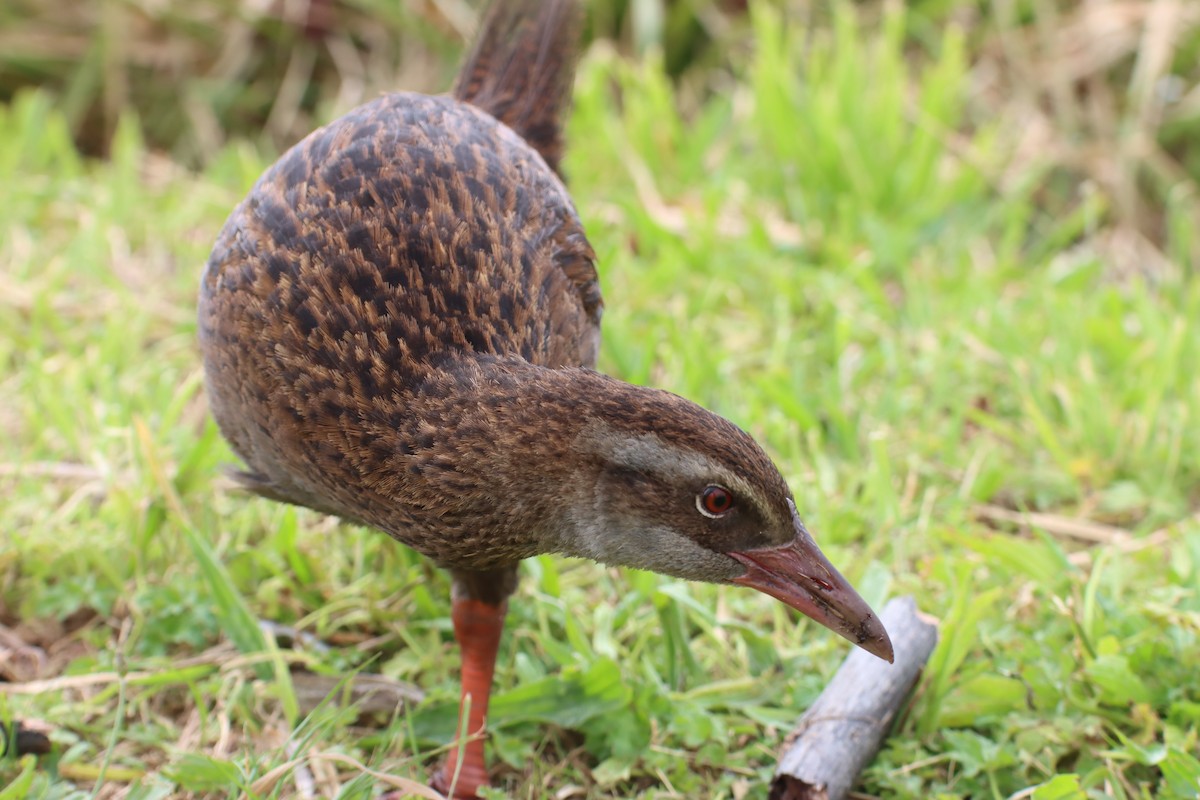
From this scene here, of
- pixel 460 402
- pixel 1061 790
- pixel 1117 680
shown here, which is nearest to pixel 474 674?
pixel 460 402

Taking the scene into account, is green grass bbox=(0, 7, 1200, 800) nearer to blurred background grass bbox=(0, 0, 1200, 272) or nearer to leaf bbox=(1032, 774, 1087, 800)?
leaf bbox=(1032, 774, 1087, 800)

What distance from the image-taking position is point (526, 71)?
11.6 ft

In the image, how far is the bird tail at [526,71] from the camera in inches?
138

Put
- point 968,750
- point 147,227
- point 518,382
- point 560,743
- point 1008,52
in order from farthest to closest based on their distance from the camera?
point 1008,52 → point 147,227 → point 560,743 → point 968,750 → point 518,382

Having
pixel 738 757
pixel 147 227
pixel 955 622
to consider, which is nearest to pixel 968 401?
pixel 955 622

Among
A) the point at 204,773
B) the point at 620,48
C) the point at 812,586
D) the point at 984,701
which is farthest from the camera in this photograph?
the point at 620,48

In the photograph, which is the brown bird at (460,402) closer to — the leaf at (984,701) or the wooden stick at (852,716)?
the wooden stick at (852,716)

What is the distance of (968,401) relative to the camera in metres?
4.07

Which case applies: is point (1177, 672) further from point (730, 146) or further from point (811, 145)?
point (730, 146)

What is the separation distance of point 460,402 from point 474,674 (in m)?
0.74

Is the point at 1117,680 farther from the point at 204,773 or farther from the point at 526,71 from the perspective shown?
the point at 526,71

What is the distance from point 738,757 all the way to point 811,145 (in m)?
2.96

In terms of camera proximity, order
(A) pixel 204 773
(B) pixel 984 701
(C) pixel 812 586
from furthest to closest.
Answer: (B) pixel 984 701
(A) pixel 204 773
(C) pixel 812 586

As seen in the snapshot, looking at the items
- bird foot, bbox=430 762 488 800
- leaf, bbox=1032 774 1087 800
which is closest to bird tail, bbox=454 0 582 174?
bird foot, bbox=430 762 488 800
